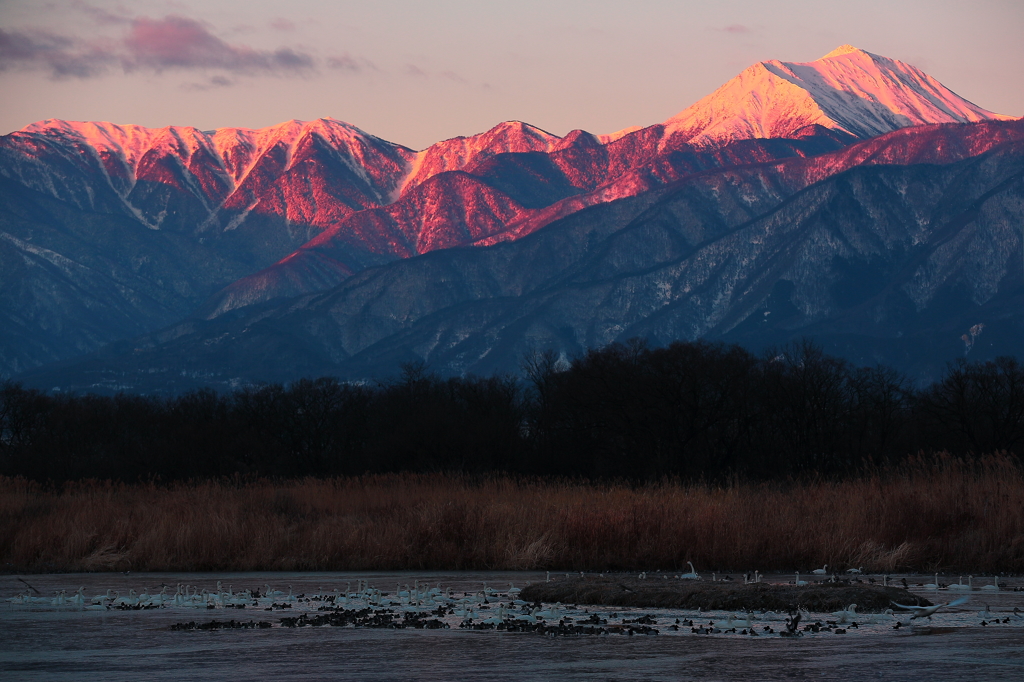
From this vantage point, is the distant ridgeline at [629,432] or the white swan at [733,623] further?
the distant ridgeline at [629,432]

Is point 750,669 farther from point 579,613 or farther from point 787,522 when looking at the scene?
point 787,522

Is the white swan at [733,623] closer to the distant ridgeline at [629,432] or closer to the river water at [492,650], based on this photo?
the river water at [492,650]

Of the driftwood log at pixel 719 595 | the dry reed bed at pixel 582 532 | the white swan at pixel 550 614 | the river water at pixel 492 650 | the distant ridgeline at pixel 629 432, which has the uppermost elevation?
the distant ridgeline at pixel 629 432

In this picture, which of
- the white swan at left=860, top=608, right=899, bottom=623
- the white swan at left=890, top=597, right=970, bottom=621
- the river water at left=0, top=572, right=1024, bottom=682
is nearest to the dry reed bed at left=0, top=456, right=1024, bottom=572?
the river water at left=0, top=572, right=1024, bottom=682

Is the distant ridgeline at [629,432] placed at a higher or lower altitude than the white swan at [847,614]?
higher

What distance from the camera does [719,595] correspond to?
1827cm

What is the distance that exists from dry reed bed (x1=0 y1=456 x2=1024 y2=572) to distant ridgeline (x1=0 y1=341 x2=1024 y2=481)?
19735 mm

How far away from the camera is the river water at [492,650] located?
500 inches

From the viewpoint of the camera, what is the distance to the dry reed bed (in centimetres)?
2561

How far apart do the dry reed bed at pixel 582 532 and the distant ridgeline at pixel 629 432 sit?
64.7 ft

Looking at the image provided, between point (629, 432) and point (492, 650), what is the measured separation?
4415 cm

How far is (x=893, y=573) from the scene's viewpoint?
24219mm

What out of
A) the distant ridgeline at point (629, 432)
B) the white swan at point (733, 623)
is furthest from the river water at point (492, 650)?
the distant ridgeline at point (629, 432)

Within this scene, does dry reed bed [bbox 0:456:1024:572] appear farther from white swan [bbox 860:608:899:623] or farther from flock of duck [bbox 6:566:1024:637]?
white swan [bbox 860:608:899:623]
